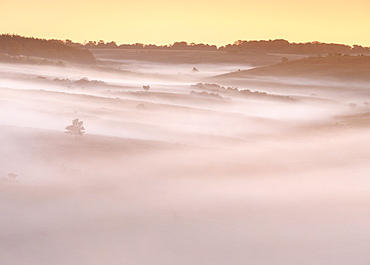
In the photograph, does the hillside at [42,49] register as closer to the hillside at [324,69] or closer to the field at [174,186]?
the hillside at [324,69]

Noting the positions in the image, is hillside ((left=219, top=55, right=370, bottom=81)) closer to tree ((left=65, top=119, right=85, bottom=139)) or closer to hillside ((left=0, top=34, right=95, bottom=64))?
hillside ((left=0, top=34, right=95, bottom=64))

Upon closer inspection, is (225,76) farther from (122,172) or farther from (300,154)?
(122,172)

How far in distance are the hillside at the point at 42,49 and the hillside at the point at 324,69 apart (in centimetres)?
1055

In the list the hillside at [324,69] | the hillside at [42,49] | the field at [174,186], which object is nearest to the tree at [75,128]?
the field at [174,186]

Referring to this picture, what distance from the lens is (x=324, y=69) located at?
1837 inches

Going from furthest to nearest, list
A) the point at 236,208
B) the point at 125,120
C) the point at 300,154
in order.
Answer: the point at 125,120 < the point at 300,154 < the point at 236,208

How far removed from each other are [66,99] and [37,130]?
26.3 ft

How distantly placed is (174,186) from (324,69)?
36776mm

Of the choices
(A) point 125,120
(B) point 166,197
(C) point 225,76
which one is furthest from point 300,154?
(C) point 225,76

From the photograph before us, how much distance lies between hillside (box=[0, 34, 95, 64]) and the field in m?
26.3

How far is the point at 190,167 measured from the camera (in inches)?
507

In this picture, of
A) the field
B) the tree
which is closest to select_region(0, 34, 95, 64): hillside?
the field

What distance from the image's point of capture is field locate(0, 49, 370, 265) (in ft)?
26.7

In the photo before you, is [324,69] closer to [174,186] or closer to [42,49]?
[42,49]
